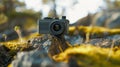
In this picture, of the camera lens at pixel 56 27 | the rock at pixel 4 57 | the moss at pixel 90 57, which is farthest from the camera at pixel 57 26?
the moss at pixel 90 57

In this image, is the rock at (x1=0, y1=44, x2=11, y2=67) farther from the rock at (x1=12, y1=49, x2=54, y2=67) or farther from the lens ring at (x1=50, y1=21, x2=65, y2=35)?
the rock at (x1=12, y1=49, x2=54, y2=67)

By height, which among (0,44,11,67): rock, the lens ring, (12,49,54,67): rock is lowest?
(0,44,11,67): rock

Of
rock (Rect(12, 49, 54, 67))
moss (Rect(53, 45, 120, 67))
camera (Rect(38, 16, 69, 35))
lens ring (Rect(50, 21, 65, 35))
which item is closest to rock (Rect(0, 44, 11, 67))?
camera (Rect(38, 16, 69, 35))

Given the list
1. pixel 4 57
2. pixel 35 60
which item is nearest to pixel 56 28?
pixel 4 57

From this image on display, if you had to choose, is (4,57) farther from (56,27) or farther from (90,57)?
(90,57)

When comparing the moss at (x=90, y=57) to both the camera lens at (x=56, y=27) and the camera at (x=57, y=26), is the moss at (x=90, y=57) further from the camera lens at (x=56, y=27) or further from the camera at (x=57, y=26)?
the camera lens at (x=56, y=27)

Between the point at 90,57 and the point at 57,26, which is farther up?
the point at 57,26

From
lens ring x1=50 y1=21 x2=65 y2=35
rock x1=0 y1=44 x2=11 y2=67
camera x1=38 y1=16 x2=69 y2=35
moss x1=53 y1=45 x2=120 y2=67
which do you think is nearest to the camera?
moss x1=53 y1=45 x2=120 y2=67

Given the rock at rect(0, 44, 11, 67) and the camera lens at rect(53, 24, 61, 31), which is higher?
the camera lens at rect(53, 24, 61, 31)

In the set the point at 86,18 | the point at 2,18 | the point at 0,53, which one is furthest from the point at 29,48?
the point at 2,18

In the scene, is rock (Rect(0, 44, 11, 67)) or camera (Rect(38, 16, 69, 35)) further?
rock (Rect(0, 44, 11, 67))

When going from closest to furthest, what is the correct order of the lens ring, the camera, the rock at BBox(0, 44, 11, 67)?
the camera → the lens ring → the rock at BBox(0, 44, 11, 67)

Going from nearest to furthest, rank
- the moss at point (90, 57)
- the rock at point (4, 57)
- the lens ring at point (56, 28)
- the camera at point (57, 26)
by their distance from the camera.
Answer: the moss at point (90, 57) → the camera at point (57, 26) → the lens ring at point (56, 28) → the rock at point (4, 57)
